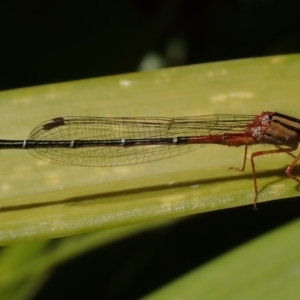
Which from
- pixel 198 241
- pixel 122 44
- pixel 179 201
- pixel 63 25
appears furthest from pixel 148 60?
pixel 179 201

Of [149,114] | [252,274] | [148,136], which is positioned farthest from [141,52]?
[252,274]

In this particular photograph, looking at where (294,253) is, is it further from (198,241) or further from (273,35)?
(273,35)

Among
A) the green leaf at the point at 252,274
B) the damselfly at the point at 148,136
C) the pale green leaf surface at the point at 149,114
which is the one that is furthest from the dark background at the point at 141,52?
the green leaf at the point at 252,274

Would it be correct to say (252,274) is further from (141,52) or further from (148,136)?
(141,52)

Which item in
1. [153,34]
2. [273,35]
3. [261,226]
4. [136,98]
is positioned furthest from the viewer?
[273,35]

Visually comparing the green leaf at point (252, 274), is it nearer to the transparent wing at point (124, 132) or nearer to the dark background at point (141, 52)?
the transparent wing at point (124, 132)

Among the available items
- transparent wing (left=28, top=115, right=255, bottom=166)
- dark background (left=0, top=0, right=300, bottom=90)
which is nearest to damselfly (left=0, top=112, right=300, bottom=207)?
transparent wing (left=28, top=115, right=255, bottom=166)
